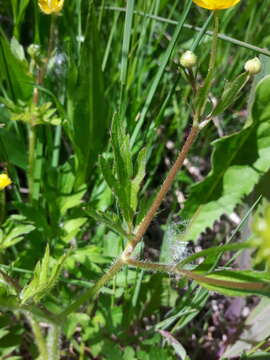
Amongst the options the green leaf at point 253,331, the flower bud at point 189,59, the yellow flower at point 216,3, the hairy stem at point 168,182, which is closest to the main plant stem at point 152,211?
the hairy stem at point 168,182

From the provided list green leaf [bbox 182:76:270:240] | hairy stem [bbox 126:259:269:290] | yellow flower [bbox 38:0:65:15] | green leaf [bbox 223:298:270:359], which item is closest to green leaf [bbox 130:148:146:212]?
hairy stem [bbox 126:259:269:290]

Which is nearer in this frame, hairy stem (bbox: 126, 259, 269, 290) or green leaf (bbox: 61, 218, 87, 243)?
hairy stem (bbox: 126, 259, 269, 290)

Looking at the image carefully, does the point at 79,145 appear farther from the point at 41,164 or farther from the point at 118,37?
the point at 118,37

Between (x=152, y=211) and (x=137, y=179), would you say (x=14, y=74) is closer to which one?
(x=137, y=179)

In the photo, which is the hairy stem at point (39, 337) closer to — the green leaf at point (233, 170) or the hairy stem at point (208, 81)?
the green leaf at point (233, 170)

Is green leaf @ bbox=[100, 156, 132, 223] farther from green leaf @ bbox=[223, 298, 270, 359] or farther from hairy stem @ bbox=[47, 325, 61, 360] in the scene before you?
green leaf @ bbox=[223, 298, 270, 359]

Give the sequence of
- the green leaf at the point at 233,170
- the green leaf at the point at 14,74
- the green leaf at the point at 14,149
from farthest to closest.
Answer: the green leaf at the point at 14,149 < the green leaf at the point at 14,74 < the green leaf at the point at 233,170

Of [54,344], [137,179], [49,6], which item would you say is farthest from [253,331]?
[49,6]

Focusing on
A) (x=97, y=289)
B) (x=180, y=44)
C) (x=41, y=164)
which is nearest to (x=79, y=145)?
(x=41, y=164)
